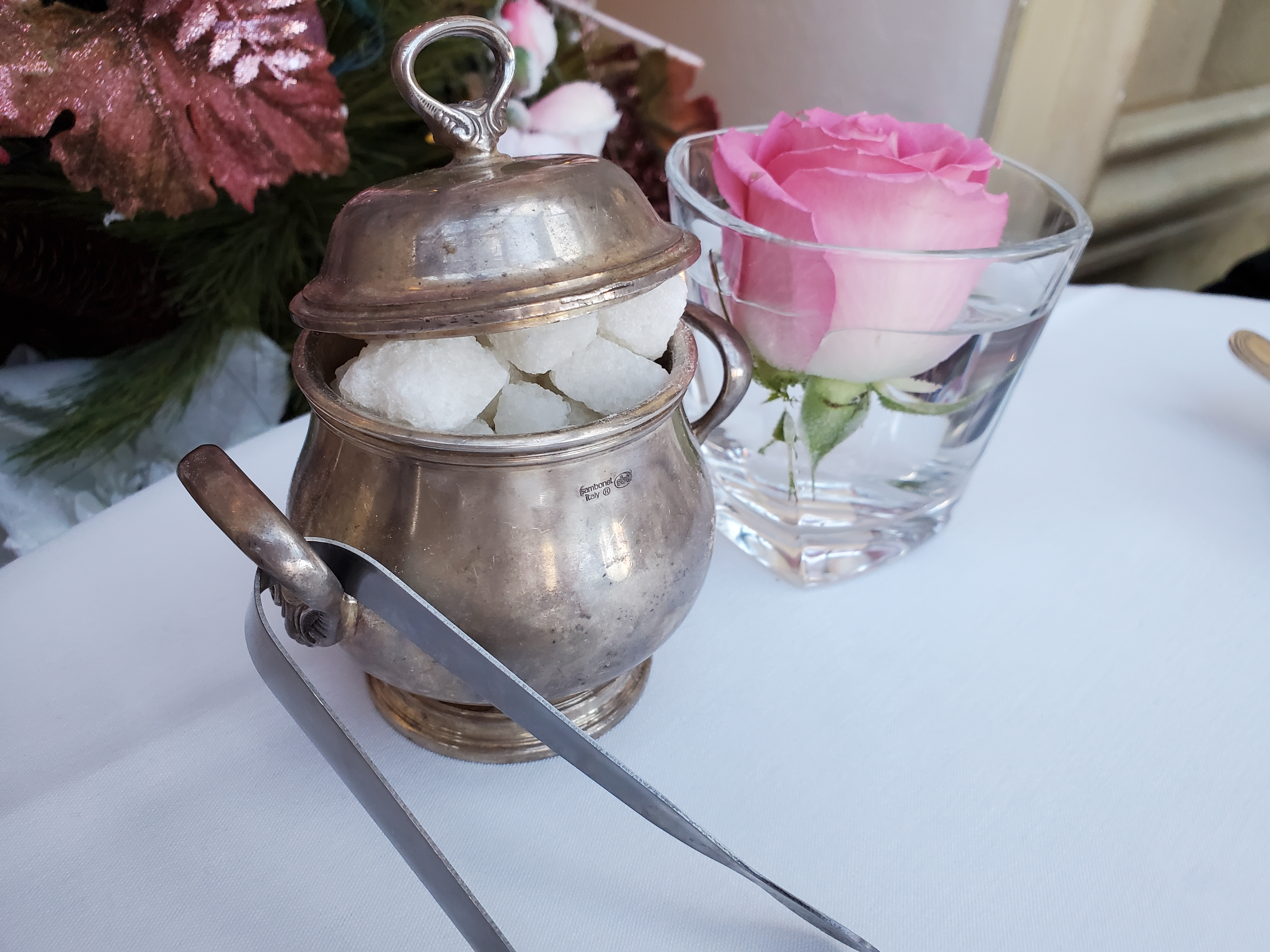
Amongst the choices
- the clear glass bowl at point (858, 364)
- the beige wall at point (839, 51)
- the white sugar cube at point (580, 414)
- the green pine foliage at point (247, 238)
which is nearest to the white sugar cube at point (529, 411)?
the white sugar cube at point (580, 414)

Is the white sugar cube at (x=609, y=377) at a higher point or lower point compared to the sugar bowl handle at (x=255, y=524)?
higher

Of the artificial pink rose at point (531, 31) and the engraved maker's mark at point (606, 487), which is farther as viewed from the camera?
the artificial pink rose at point (531, 31)

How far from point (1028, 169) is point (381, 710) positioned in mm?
346

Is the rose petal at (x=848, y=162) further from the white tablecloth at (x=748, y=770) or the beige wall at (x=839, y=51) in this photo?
the beige wall at (x=839, y=51)

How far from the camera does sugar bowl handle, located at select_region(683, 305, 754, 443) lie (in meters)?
0.28

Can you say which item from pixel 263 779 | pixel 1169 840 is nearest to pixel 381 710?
pixel 263 779

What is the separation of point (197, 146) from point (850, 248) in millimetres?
249

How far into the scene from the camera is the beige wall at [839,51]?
826mm

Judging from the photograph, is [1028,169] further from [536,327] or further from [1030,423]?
[536,327]

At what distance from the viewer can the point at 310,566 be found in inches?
7.8

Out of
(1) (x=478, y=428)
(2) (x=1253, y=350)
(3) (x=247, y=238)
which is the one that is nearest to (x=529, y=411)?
(1) (x=478, y=428)

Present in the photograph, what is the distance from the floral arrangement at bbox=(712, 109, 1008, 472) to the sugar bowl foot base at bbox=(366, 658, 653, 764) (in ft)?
0.43

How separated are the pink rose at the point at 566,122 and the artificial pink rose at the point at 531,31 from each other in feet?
0.05

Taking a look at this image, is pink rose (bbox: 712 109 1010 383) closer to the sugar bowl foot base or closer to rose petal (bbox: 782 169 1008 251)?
rose petal (bbox: 782 169 1008 251)
